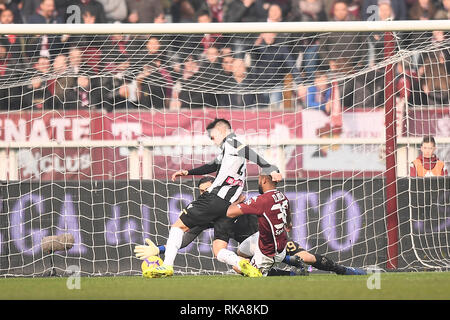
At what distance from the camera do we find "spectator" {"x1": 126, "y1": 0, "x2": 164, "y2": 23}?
12.9m

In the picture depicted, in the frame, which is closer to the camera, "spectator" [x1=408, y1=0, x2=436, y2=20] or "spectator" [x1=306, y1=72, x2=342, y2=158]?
"spectator" [x1=306, y1=72, x2=342, y2=158]

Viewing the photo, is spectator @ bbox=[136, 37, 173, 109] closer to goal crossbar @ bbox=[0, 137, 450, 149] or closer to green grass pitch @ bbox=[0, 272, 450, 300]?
goal crossbar @ bbox=[0, 137, 450, 149]

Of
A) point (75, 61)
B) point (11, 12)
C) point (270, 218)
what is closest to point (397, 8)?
point (75, 61)

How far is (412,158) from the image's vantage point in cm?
957

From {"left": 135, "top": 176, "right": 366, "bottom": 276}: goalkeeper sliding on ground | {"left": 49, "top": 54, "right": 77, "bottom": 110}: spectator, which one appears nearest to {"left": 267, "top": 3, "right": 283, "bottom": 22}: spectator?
{"left": 49, "top": 54, "right": 77, "bottom": 110}: spectator

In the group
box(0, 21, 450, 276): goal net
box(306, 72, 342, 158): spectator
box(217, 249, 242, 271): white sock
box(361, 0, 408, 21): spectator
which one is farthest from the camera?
box(361, 0, 408, 21): spectator

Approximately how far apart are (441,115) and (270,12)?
3426 mm

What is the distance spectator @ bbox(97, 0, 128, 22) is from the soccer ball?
17.4 ft

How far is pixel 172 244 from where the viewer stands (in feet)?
28.0

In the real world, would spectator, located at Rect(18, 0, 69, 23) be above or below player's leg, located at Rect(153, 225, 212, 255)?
above

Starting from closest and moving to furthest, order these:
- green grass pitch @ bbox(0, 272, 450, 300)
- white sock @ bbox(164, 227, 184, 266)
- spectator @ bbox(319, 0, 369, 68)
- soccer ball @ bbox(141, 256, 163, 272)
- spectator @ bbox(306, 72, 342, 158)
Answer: green grass pitch @ bbox(0, 272, 450, 300) → soccer ball @ bbox(141, 256, 163, 272) → white sock @ bbox(164, 227, 184, 266) → spectator @ bbox(306, 72, 342, 158) → spectator @ bbox(319, 0, 369, 68)

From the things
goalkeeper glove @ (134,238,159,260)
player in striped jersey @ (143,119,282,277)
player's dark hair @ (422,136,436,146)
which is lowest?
goalkeeper glove @ (134,238,159,260)

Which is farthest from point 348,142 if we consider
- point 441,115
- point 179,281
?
point 179,281
